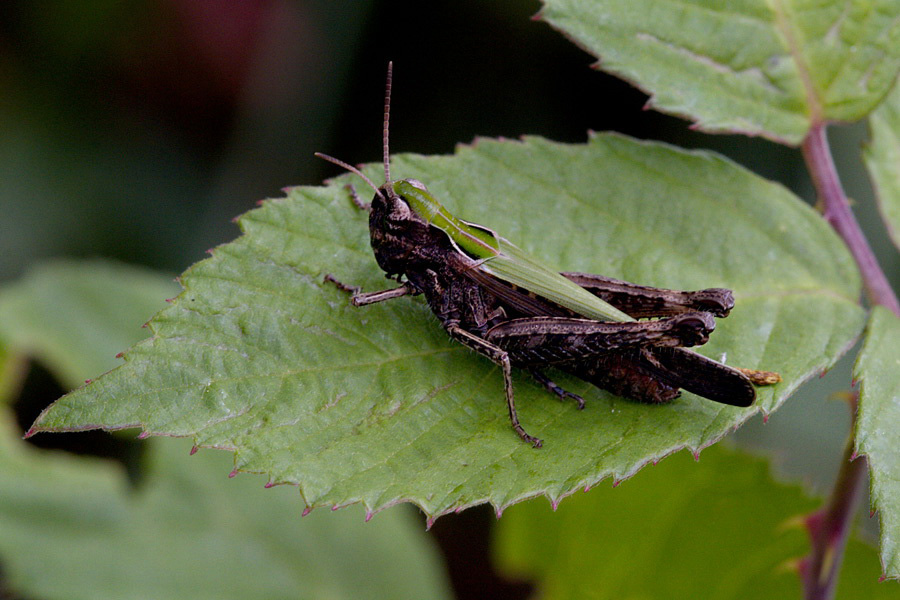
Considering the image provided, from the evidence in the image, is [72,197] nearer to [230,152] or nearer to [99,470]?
[230,152]

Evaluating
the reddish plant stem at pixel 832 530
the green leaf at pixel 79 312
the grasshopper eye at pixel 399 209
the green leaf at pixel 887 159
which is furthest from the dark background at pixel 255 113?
the grasshopper eye at pixel 399 209

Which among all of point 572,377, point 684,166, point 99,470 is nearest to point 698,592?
point 572,377

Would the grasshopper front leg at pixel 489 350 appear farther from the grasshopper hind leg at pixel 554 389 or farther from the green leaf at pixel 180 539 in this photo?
the green leaf at pixel 180 539

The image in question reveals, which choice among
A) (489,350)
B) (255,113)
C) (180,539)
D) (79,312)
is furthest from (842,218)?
(255,113)

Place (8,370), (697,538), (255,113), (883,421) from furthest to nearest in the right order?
(255,113), (8,370), (697,538), (883,421)

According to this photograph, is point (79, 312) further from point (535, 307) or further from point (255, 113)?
point (535, 307)
